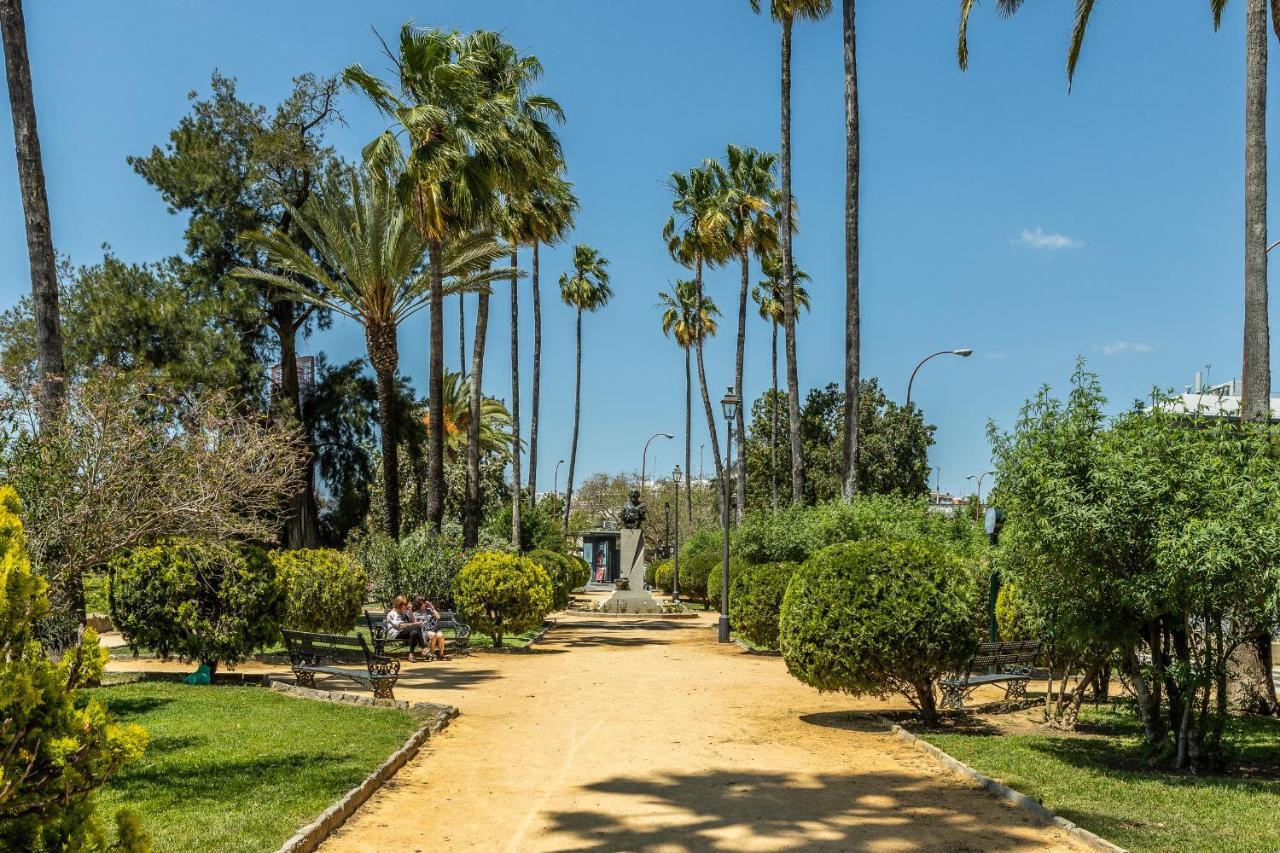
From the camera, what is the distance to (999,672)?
46.5 ft

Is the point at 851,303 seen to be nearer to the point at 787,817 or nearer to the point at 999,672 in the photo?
the point at 999,672

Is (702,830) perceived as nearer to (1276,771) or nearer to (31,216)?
(1276,771)

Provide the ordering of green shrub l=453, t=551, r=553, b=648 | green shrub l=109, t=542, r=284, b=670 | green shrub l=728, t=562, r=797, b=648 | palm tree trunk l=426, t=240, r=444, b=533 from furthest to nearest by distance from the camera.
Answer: palm tree trunk l=426, t=240, r=444, b=533
green shrub l=453, t=551, r=553, b=648
green shrub l=728, t=562, r=797, b=648
green shrub l=109, t=542, r=284, b=670

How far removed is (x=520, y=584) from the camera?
2156 cm

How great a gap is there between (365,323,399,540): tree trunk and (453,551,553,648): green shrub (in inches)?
118

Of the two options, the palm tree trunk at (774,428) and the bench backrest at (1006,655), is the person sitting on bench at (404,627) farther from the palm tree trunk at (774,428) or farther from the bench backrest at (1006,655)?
the palm tree trunk at (774,428)

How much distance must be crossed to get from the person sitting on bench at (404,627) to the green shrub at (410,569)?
280 centimetres

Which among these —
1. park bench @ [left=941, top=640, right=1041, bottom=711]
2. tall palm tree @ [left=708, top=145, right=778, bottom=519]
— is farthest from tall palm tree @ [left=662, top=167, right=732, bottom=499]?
park bench @ [left=941, top=640, right=1041, bottom=711]

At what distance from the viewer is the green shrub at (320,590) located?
64.7 feet

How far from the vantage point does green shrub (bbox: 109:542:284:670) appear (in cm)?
1452

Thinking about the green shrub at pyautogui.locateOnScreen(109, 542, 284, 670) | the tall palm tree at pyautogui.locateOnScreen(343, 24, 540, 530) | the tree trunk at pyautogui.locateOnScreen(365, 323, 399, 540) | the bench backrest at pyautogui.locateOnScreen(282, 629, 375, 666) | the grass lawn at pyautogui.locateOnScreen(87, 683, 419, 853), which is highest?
the tall palm tree at pyautogui.locateOnScreen(343, 24, 540, 530)

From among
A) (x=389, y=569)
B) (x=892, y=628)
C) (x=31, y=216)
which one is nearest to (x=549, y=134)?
(x=389, y=569)

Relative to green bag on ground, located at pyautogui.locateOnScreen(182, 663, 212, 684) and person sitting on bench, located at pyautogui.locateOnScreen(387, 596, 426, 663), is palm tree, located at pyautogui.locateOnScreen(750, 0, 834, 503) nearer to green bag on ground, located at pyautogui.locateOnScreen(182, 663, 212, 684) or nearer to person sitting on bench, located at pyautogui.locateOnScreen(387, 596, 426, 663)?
person sitting on bench, located at pyautogui.locateOnScreen(387, 596, 426, 663)

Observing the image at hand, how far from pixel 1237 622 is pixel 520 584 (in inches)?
590
